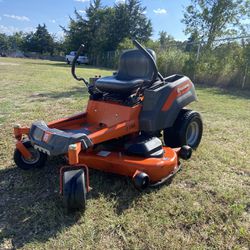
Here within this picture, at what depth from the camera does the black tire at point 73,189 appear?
7.40 ft

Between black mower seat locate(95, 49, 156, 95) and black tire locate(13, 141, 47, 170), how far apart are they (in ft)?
3.42

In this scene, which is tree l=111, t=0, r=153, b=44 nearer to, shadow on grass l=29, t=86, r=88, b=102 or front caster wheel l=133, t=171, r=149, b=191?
shadow on grass l=29, t=86, r=88, b=102

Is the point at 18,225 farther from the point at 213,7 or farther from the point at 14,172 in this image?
the point at 213,7

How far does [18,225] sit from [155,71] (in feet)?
6.52

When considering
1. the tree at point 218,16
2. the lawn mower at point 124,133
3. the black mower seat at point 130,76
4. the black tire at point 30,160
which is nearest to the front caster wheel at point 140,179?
the lawn mower at point 124,133

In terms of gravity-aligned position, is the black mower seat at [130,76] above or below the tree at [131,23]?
below

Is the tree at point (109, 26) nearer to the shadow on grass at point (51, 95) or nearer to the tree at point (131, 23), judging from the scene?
the tree at point (131, 23)

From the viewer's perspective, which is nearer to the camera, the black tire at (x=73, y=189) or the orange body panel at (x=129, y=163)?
the black tire at (x=73, y=189)

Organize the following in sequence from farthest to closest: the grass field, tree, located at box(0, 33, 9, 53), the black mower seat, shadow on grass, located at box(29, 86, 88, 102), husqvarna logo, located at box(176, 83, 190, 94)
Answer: tree, located at box(0, 33, 9, 53) < shadow on grass, located at box(29, 86, 88, 102) < husqvarna logo, located at box(176, 83, 190, 94) < the black mower seat < the grass field

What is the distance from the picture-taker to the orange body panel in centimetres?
272

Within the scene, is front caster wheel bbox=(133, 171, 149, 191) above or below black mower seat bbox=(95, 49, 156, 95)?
below

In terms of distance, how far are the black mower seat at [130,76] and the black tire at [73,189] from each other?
1.25 m

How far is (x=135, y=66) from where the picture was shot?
3.82 m

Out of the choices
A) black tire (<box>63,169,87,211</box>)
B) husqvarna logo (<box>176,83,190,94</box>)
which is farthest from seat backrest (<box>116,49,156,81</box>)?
black tire (<box>63,169,87,211</box>)
